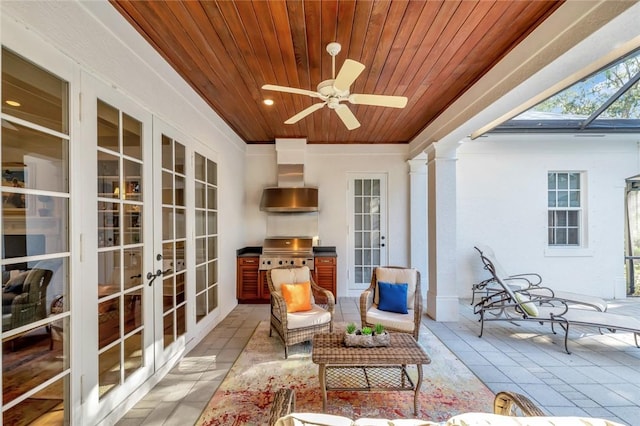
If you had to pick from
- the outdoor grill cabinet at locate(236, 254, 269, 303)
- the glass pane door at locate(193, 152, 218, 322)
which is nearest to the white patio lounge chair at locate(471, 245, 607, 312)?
the outdoor grill cabinet at locate(236, 254, 269, 303)

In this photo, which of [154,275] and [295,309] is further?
[295,309]

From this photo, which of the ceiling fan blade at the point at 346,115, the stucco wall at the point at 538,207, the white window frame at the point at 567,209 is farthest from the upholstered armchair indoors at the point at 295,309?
the white window frame at the point at 567,209

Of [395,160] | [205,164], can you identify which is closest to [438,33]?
[205,164]

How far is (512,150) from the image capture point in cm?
518

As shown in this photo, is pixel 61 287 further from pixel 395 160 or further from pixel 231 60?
pixel 395 160

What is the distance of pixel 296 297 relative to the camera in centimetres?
332

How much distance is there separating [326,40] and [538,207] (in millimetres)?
5144

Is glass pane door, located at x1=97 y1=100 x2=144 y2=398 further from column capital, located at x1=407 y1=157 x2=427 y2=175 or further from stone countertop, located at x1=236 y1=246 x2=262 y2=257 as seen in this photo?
column capital, located at x1=407 y1=157 x2=427 y2=175

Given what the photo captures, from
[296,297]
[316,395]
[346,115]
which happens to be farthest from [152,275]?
[346,115]

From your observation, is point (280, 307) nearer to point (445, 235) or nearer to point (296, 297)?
point (296, 297)

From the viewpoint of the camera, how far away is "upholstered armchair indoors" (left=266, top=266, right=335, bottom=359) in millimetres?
3037

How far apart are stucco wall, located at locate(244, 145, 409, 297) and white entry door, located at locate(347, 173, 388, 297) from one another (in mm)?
102

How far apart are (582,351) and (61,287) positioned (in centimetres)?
486

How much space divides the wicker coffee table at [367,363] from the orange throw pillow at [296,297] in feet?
2.72
